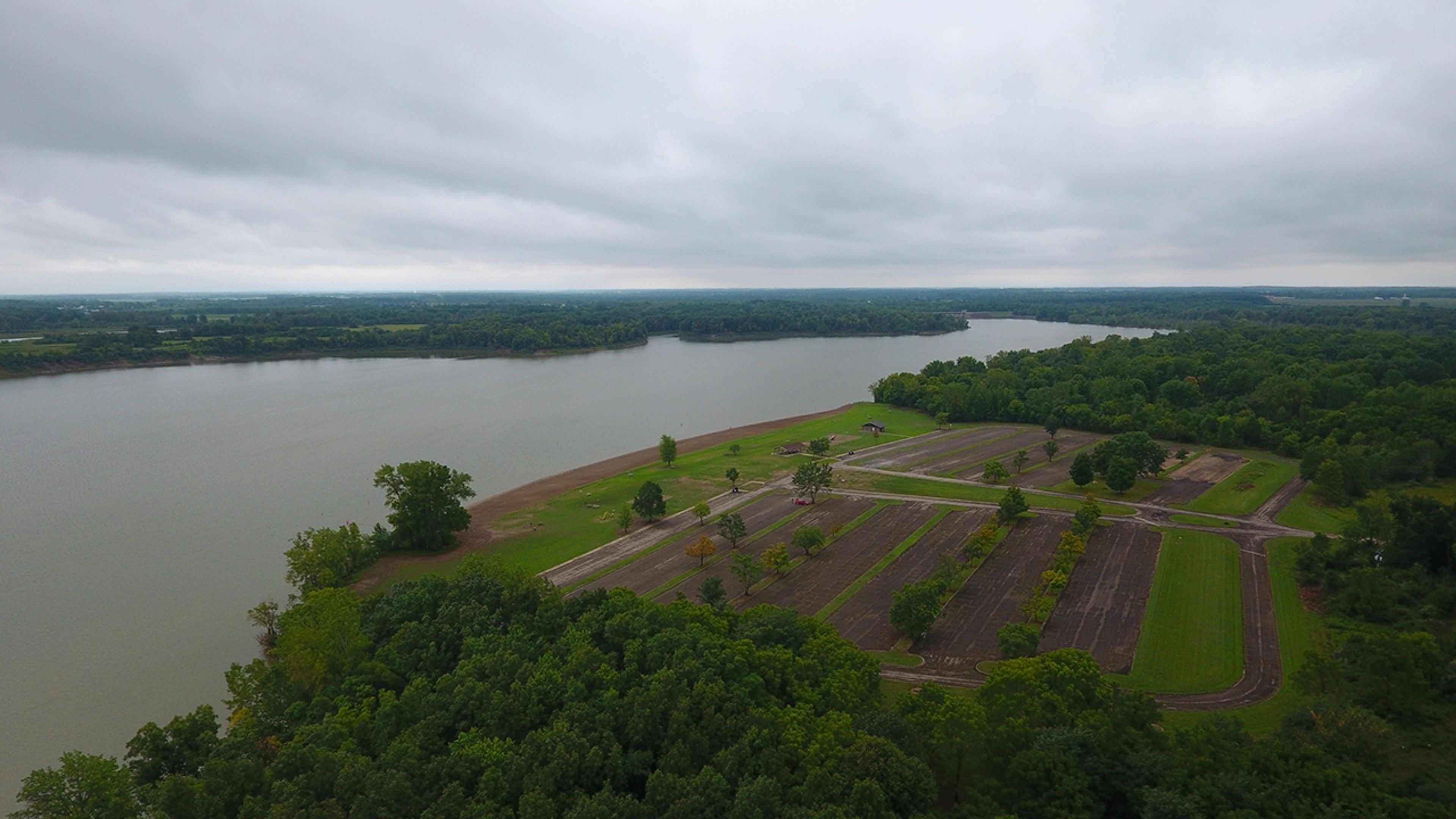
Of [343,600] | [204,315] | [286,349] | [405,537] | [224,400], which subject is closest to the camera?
[343,600]

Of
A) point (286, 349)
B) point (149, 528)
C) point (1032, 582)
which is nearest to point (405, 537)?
point (149, 528)

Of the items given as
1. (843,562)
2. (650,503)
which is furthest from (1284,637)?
(650,503)

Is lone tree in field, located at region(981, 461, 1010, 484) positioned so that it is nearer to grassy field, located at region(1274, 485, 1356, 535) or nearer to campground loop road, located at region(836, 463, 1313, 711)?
campground loop road, located at region(836, 463, 1313, 711)

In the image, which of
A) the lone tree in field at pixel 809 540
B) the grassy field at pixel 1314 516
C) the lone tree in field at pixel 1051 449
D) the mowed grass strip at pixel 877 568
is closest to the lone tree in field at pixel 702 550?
the lone tree in field at pixel 809 540

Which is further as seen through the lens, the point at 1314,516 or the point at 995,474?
the point at 995,474

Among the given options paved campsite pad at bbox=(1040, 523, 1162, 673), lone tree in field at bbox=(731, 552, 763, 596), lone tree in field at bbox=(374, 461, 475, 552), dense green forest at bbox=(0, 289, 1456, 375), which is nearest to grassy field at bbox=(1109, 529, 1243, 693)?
paved campsite pad at bbox=(1040, 523, 1162, 673)

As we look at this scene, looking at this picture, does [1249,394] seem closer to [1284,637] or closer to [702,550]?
[1284,637]

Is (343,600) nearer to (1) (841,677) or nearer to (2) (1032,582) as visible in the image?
(1) (841,677)
